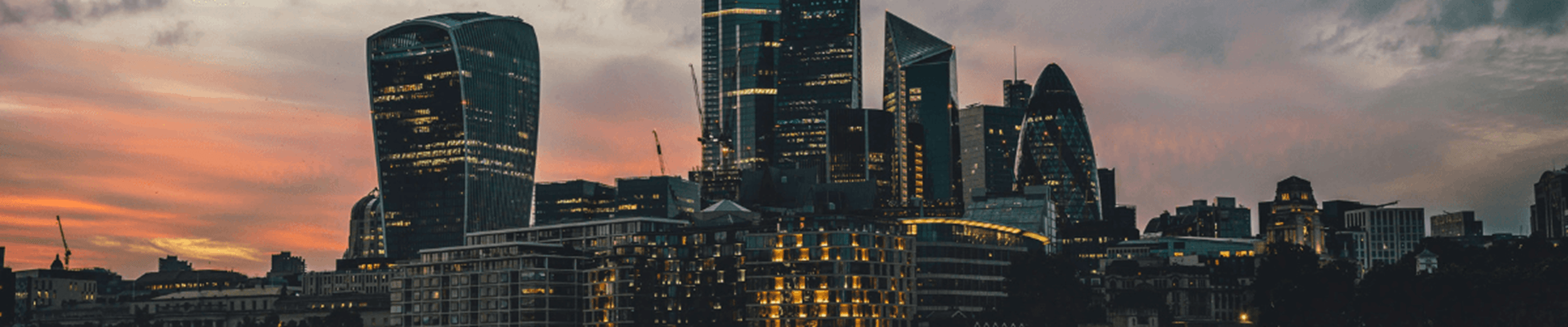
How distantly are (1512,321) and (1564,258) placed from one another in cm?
1044

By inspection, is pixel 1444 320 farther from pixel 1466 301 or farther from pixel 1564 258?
pixel 1564 258

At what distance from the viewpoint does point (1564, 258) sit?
19538 centimetres

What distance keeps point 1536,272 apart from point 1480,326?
30.1 ft

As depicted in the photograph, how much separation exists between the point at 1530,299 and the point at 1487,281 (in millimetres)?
6281

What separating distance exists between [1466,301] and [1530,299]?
802 cm

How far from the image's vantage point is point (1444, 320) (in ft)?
656

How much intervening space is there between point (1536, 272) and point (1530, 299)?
4.08 metres

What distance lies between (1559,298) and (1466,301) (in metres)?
11.4

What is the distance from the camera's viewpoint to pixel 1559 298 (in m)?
190

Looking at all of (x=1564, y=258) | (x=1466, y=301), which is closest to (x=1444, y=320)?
(x=1466, y=301)

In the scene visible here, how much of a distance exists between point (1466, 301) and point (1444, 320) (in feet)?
11.5

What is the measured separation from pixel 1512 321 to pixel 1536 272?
6.67 m

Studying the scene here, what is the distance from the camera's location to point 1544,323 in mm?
191250
